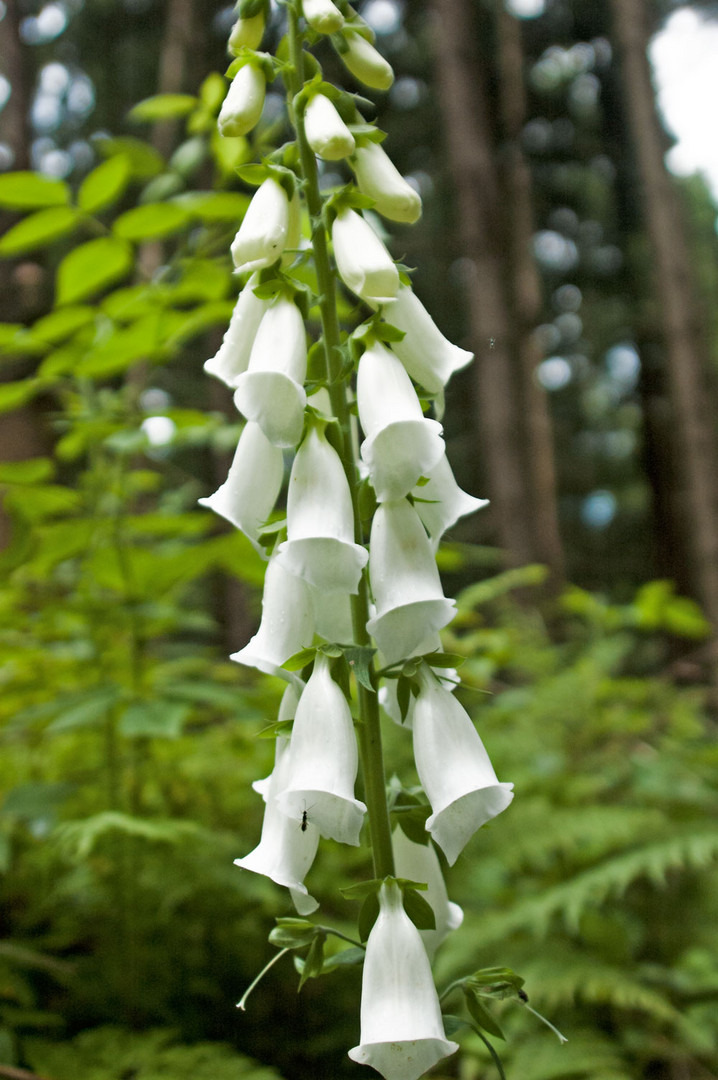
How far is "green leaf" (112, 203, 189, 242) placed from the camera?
63.2 inches

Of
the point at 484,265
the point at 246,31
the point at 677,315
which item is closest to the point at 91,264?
the point at 246,31

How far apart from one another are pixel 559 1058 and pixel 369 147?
1765 mm

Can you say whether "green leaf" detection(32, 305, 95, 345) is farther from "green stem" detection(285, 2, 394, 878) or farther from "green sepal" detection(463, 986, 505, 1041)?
"green sepal" detection(463, 986, 505, 1041)

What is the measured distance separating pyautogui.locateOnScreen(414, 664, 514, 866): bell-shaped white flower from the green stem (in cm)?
7

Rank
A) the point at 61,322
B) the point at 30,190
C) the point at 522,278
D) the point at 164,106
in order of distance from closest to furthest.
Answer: the point at 30,190
the point at 61,322
the point at 164,106
the point at 522,278

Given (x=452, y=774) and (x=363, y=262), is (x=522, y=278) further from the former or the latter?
(x=452, y=774)

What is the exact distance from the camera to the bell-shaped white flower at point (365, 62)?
3.40 feet

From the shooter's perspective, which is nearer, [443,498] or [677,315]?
[443,498]

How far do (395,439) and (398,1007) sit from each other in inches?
23.1

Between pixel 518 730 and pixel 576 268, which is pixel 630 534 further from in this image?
pixel 518 730

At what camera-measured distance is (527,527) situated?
547cm

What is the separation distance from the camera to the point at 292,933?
943 mm

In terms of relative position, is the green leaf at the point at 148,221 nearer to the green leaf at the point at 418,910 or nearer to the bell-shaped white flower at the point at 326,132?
the bell-shaped white flower at the point at 326,132

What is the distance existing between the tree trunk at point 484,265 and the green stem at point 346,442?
431cm
